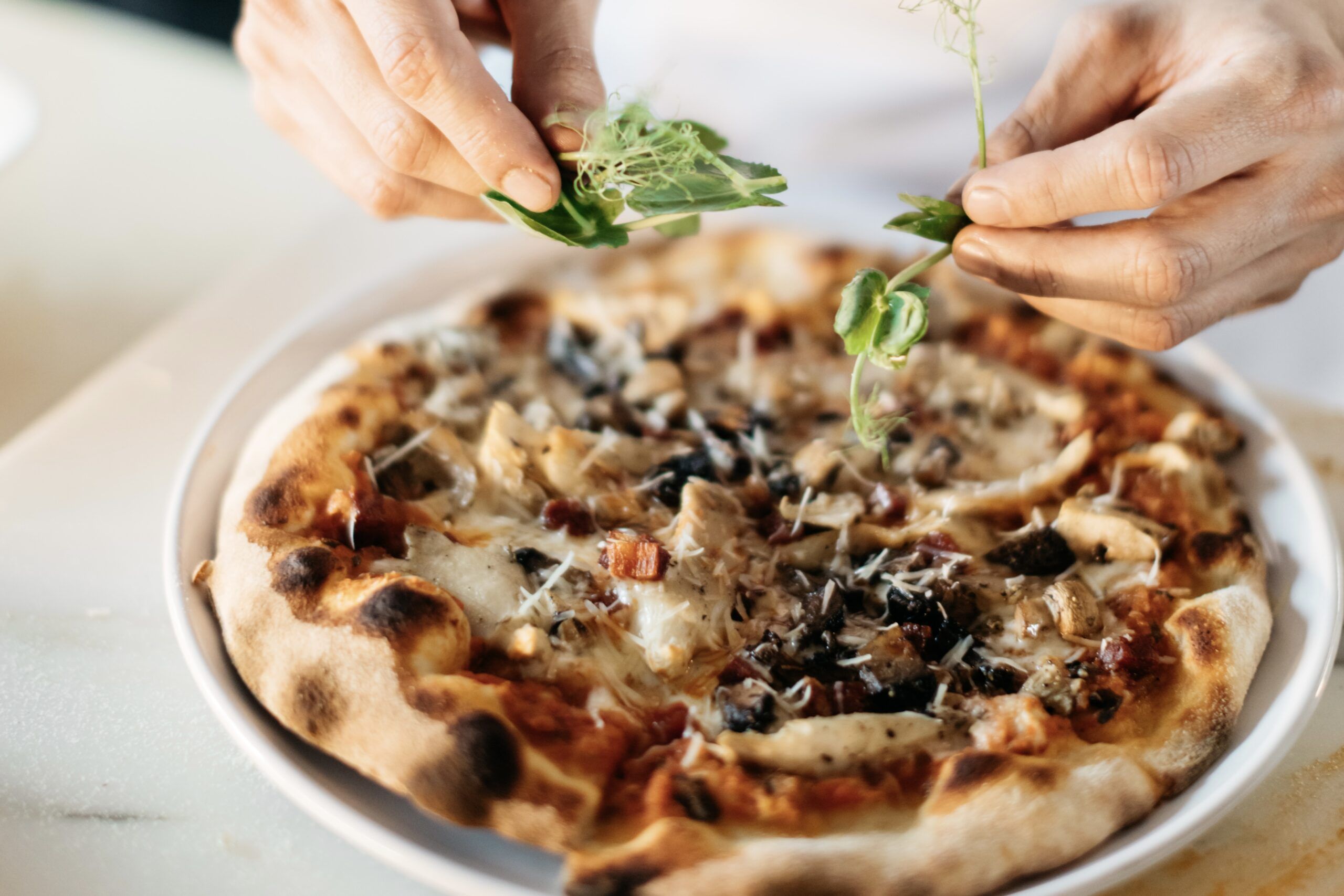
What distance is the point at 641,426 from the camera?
7.17ft

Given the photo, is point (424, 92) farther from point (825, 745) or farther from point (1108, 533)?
point (1108, 533)

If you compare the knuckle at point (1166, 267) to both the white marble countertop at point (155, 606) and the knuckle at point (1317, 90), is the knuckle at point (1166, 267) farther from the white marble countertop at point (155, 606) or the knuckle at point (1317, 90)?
the white marble countertop at point (155, 606)

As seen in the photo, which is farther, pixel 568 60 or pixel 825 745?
pixel 568 60

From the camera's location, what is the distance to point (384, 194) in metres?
1.97

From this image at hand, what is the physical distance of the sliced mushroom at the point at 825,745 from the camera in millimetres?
1526

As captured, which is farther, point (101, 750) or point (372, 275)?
point (372, 275)

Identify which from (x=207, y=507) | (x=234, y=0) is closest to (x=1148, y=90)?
(x=207, y=507)

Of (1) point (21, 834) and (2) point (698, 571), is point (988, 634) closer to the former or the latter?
(2) point (698, 571)

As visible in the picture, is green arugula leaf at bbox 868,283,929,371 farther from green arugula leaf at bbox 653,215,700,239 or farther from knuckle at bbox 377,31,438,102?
knuckle at bbox 377,31,438,102

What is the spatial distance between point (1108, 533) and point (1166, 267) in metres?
0.49

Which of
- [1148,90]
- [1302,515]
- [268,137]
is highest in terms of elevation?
[1148,90]

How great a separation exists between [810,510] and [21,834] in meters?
1.32

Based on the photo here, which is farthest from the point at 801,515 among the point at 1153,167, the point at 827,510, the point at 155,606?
the point at 155,606

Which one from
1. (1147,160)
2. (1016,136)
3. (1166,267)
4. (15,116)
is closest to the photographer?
(1147,160)
